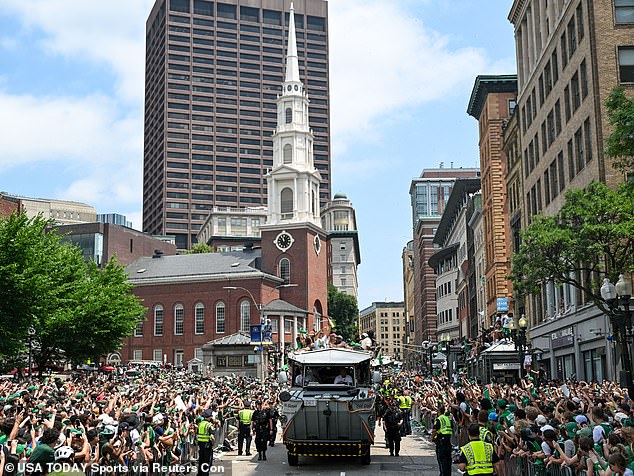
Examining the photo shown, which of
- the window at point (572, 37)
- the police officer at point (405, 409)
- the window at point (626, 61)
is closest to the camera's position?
the police officer at point (405, 409)

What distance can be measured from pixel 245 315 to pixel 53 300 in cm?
4842

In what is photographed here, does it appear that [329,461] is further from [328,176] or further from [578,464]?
[328,176]

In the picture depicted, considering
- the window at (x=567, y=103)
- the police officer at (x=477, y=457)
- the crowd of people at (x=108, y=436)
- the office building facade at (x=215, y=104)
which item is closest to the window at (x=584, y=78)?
the window at (x=567, y=103)

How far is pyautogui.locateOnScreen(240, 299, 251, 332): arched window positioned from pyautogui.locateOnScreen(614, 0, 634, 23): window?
215 feet

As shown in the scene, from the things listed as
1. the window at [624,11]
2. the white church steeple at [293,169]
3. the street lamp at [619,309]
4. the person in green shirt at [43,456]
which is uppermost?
the white church steeple at [293,169]

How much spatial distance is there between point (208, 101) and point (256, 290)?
89.0m

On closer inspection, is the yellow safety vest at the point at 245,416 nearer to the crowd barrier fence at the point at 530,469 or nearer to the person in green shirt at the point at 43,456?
the crowd barrier fence at the point at 530,469

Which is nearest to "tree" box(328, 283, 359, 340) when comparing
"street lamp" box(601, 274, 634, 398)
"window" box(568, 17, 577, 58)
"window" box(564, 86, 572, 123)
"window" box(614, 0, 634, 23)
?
"window" box(564, 86, 572, 123)

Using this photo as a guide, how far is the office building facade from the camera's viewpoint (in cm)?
16812

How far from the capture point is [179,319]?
321 feet

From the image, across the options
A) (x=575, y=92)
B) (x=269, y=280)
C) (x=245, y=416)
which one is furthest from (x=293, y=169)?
(x=245, y=416)

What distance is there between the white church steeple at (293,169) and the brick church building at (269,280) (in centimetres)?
12

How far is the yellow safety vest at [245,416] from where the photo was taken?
2403 centimetres

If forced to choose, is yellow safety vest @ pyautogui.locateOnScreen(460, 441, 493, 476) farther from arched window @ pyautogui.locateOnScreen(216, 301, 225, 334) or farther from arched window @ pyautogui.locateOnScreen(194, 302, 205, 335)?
arched window @ pyautogui.locateOnScreen(194, 302, 205, 335)
